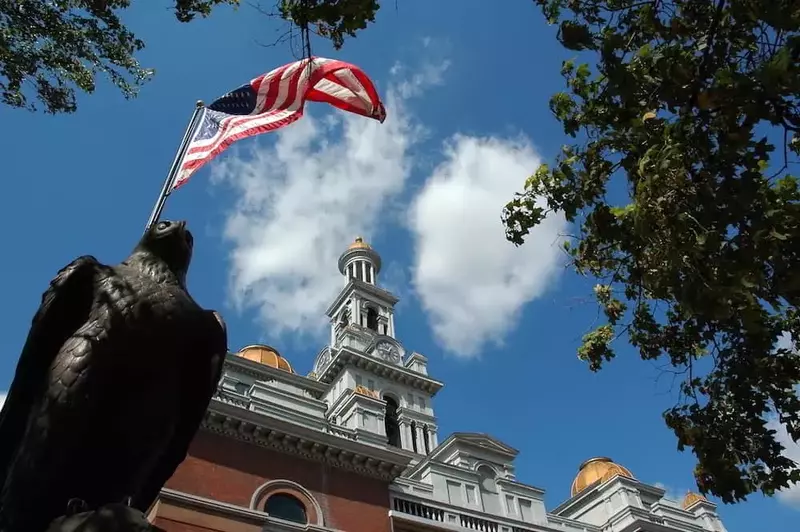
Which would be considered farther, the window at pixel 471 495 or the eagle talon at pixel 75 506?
the window at pixel 471 495

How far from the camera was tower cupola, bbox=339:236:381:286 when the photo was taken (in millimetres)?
48938

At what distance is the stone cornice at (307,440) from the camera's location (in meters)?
20.3

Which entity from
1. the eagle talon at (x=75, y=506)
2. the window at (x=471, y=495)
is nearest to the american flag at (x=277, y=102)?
the eagle talon at (x=75, y=506)

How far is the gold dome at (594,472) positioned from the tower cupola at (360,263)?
68.3 feet

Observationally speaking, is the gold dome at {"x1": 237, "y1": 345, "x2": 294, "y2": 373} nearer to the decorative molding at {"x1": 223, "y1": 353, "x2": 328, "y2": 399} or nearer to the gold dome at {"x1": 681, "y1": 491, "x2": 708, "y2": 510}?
the decorative molding at {"x1": 223, "y1": 353, "x2": 328, "y2": 399}

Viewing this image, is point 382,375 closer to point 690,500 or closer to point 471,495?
point 471,495

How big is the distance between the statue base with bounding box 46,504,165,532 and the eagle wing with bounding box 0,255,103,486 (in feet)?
2.82

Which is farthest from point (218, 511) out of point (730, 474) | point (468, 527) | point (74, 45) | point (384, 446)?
point (730, 474)

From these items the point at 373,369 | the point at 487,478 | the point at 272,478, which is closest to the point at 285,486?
the point at 272,478

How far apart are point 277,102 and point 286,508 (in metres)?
13.0

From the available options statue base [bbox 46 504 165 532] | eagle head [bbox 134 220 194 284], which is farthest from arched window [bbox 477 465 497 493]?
statue base [bbox 46 504 165 532]

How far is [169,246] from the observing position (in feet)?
12.7

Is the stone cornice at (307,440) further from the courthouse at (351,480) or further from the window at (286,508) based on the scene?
the window at (286,508)

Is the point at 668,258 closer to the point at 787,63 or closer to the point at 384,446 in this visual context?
the point at 787,63
